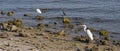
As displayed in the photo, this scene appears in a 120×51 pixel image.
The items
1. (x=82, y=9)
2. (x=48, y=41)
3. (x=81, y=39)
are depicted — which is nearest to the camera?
(x=48, y=41)

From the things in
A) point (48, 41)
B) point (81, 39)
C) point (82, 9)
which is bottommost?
point (82, 9)

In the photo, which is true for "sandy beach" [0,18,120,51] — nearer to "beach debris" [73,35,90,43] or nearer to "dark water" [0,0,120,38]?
"beach debris" [73,35,90,43]

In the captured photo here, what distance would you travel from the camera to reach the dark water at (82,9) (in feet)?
77.9

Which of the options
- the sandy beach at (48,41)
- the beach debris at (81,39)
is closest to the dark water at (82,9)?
the beach debris at (81,39)

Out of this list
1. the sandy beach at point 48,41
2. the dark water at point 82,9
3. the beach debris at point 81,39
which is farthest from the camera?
the dark water at point 82,9

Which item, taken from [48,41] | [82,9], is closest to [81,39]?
[48,41]

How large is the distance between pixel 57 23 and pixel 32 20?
2.63 m

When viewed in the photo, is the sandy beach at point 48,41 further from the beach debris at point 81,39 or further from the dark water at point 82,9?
the dark water at point 82,9

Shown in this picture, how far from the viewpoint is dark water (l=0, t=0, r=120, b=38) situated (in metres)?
23.7

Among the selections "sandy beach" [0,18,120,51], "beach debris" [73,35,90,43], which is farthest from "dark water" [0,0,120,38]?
"sandy beach" [0,18,120,51]

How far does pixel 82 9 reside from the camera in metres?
29.4

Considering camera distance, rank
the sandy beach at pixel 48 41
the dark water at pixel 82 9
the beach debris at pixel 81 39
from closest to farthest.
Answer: the sandy beach at pixel 48 41
the beach debris at pixel 81 39
the dark water at pixel 82 9

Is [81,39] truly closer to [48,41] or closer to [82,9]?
[48,41]

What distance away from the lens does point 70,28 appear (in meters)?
21.8
